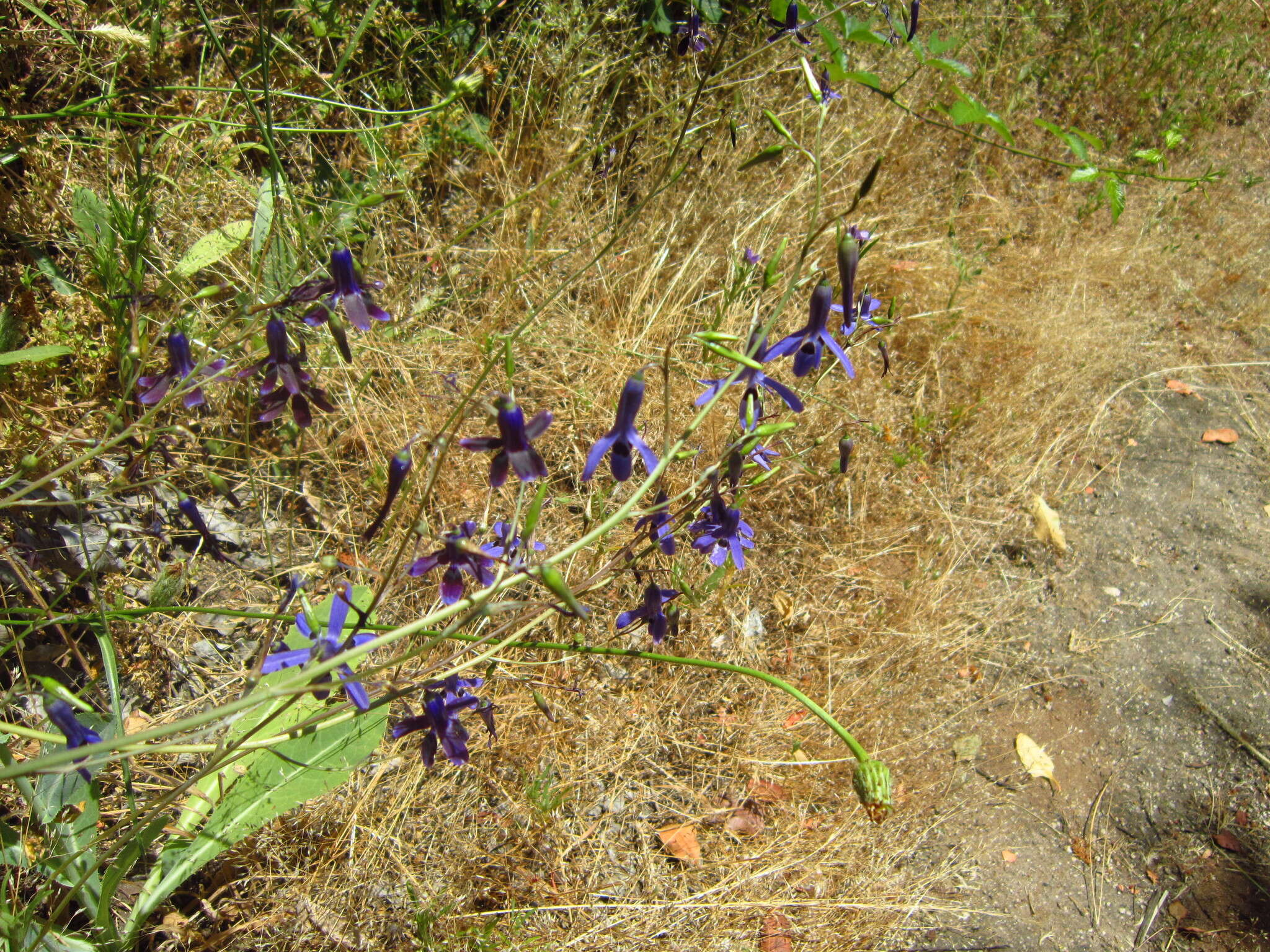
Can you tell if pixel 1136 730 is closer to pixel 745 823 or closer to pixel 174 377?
pixel 745 823

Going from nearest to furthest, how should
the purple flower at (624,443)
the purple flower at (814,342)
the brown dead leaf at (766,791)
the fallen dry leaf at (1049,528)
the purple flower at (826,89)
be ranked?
the purple flower at (624,443)
the purple flower at (814,342)
the brown dead leaf at (766,791)
the fallen dry leaf at (1049,528)
the purple flower at (826,89)

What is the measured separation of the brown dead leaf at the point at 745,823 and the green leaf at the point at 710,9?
2604mm

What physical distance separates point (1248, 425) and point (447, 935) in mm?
3539

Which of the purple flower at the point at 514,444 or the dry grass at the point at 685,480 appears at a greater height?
the purple flower at the point at 514,444

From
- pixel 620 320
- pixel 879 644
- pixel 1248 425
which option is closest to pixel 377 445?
pixel 620 320

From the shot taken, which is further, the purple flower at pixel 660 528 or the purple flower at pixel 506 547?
the purple flower at pixel 660 528

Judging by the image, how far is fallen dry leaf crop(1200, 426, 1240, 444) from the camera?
125 inches

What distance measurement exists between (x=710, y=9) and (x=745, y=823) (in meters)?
2.73

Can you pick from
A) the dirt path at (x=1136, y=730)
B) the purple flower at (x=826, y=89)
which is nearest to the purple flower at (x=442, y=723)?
the dirt path at (x=1136, y=730)

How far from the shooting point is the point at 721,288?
2.90 m

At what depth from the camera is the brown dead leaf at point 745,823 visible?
1.99 metres

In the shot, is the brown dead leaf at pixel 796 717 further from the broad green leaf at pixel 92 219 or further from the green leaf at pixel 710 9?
the green leaf at pixel 710 9

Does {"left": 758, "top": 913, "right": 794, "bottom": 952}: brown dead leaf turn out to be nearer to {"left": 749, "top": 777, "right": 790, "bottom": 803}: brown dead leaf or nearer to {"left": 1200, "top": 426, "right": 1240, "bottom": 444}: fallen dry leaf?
{"left": 749, "top": 777, "right": 790, "bottom": 803}: brown dead leaf

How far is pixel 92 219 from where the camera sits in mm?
2023
